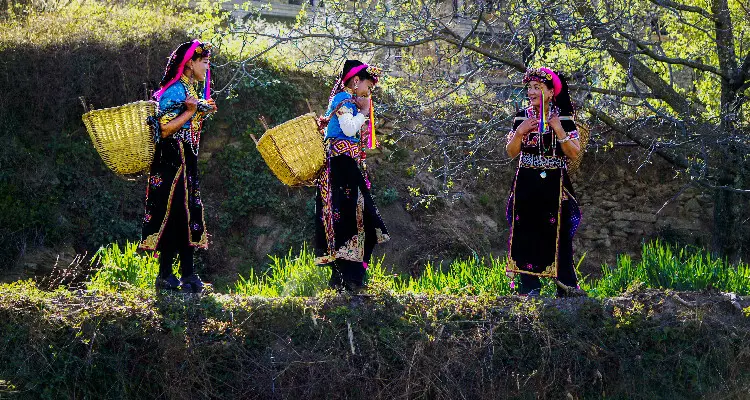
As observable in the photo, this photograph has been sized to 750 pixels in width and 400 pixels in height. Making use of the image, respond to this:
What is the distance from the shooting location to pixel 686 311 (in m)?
6.60

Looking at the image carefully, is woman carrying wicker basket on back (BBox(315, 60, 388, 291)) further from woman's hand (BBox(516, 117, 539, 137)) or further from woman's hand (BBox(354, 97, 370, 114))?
woman's hand (BBox(516, 117, 539, 137))

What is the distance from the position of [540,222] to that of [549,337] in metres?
1.00

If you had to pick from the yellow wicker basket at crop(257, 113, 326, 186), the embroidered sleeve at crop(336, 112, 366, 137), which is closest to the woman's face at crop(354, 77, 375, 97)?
the embroidered sleeve at crop(336, 112, 366, 137)

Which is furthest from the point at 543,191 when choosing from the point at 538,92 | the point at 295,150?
the point at 295,150

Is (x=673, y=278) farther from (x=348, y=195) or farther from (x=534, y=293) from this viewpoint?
(x=348, y=195)

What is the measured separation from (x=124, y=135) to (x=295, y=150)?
1.18 meters

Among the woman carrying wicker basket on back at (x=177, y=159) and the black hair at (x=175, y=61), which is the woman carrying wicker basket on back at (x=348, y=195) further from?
the black hair at (x=175, y=61)

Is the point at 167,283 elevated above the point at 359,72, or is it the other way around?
the point at 359,72

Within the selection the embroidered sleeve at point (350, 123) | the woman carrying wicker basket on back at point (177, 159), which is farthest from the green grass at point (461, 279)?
the embroidered sleeve at point (350, 123)

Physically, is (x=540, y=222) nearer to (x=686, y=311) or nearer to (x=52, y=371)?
(x=686, y=311)

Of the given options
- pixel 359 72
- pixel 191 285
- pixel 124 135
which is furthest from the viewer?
pixel 191 285

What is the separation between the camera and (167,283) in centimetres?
671

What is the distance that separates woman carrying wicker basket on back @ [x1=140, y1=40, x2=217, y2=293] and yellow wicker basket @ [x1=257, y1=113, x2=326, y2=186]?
0.53m

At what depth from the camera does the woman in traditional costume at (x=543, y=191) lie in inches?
267
